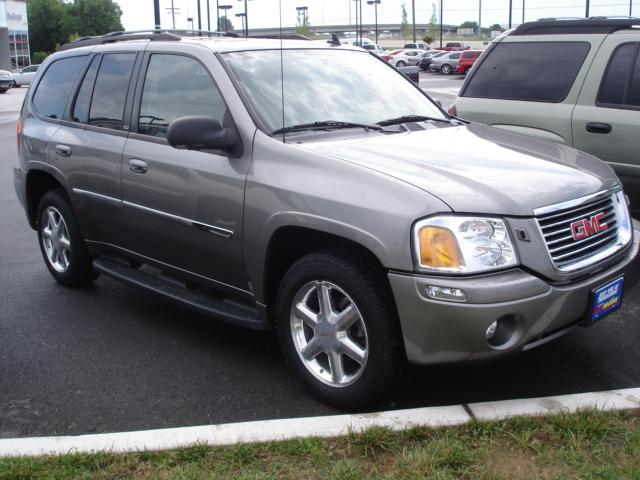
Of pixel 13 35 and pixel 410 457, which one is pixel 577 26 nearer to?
pixel 410 457

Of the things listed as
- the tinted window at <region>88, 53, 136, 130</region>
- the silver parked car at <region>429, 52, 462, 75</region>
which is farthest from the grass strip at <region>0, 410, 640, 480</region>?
the silver parked car at <region>429, 52, 462, 75</region>

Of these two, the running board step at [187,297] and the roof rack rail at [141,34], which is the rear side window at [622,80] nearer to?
the roof rack rail at [141,34]

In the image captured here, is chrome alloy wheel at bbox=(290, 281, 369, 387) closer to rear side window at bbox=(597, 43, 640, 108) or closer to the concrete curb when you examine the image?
the concrete curb

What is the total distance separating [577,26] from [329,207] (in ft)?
12.9

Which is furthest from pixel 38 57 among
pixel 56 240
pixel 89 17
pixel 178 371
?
pixel 178 371

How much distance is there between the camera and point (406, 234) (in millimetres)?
3314

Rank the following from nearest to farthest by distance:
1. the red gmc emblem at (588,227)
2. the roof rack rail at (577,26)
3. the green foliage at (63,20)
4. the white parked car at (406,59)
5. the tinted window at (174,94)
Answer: the red gmc emblem at (588,227) < the tinted window at (174,94) < the roof rack rail at (577,26) < the white parked car at (406,59) < the green foliage at (63,20)

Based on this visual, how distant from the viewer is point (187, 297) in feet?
14.9

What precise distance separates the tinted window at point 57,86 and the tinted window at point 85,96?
16 centimetres

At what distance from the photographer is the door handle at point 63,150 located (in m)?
5.40

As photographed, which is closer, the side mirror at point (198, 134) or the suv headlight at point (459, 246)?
the suv headlight at point (459, 246)

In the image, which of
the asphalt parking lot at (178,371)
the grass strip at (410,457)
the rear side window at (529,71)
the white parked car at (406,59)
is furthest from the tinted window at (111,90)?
the white parked car at (406,59)

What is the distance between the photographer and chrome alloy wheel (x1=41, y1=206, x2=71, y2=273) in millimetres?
5816

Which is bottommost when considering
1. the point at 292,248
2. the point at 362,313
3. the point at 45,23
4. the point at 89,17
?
the point at 362,313
